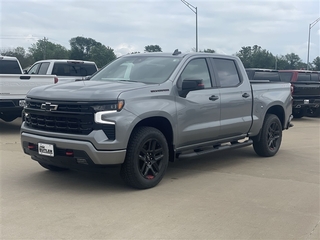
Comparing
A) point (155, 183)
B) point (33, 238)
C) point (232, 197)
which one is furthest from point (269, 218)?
point (33, 238)

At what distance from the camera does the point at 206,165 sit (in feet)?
24.7

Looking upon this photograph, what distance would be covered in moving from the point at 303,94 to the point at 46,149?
11538mm

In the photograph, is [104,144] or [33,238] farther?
[104,144]

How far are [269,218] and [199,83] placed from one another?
232cm

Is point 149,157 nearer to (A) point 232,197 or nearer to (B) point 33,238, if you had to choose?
(A) point 232,197

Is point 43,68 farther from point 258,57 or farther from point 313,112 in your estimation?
point 258,57

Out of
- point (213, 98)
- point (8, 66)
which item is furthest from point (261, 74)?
point (213, 98)

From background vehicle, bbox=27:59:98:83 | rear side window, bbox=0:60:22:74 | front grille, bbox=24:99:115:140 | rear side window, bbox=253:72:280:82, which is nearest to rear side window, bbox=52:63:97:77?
background vehicle, bbox=27:59:98:83

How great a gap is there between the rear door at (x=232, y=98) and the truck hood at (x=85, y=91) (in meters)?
1.74

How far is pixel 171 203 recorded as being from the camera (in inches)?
205

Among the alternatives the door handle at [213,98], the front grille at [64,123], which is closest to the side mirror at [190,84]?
the door handle at [213,98]

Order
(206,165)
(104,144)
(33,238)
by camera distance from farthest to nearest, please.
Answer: (206,165) → (104,144) → (33,238)

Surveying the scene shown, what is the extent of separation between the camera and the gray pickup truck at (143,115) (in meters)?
5.31

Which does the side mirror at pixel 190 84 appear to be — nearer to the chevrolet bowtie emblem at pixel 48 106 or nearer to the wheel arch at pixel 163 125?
Answer: the wheel arch at pixel 163 125
